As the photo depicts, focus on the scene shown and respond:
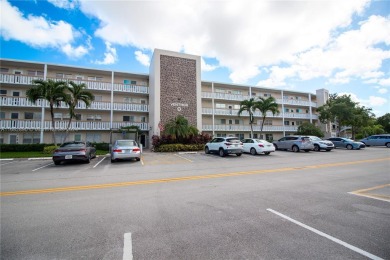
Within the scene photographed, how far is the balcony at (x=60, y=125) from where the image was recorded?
20953mm

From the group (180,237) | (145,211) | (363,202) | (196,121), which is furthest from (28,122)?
(363,202)

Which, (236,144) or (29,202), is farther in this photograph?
(236,144)

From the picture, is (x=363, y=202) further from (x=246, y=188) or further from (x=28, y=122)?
(x=28, y=122)

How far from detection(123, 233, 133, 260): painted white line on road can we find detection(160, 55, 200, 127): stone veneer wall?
2095 cm

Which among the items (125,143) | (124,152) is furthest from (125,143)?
(124,152)

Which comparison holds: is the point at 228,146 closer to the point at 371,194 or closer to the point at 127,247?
the point at 371,194

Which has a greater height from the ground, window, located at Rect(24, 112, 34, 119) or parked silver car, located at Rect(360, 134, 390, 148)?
window, located at Rect(24, 112, 34, 119)

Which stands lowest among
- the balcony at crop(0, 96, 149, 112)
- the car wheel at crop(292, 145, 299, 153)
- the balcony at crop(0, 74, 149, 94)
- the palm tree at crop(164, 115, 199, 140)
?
the car wheel at crop(292, 145, 299, 153)

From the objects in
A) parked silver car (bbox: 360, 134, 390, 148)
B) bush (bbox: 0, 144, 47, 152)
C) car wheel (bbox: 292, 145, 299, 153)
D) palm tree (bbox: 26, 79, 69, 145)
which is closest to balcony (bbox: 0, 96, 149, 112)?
bush (bbox: 0, 144, 47, 152)

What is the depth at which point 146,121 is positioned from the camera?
90.9ft

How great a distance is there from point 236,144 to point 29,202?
1324 centimetres

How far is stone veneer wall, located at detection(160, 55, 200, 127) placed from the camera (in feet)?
79.5

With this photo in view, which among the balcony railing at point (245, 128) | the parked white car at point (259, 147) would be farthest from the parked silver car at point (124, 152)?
the balcony railing at point (245, 128)

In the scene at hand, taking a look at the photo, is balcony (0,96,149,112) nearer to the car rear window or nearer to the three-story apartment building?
the three-story apartment building
